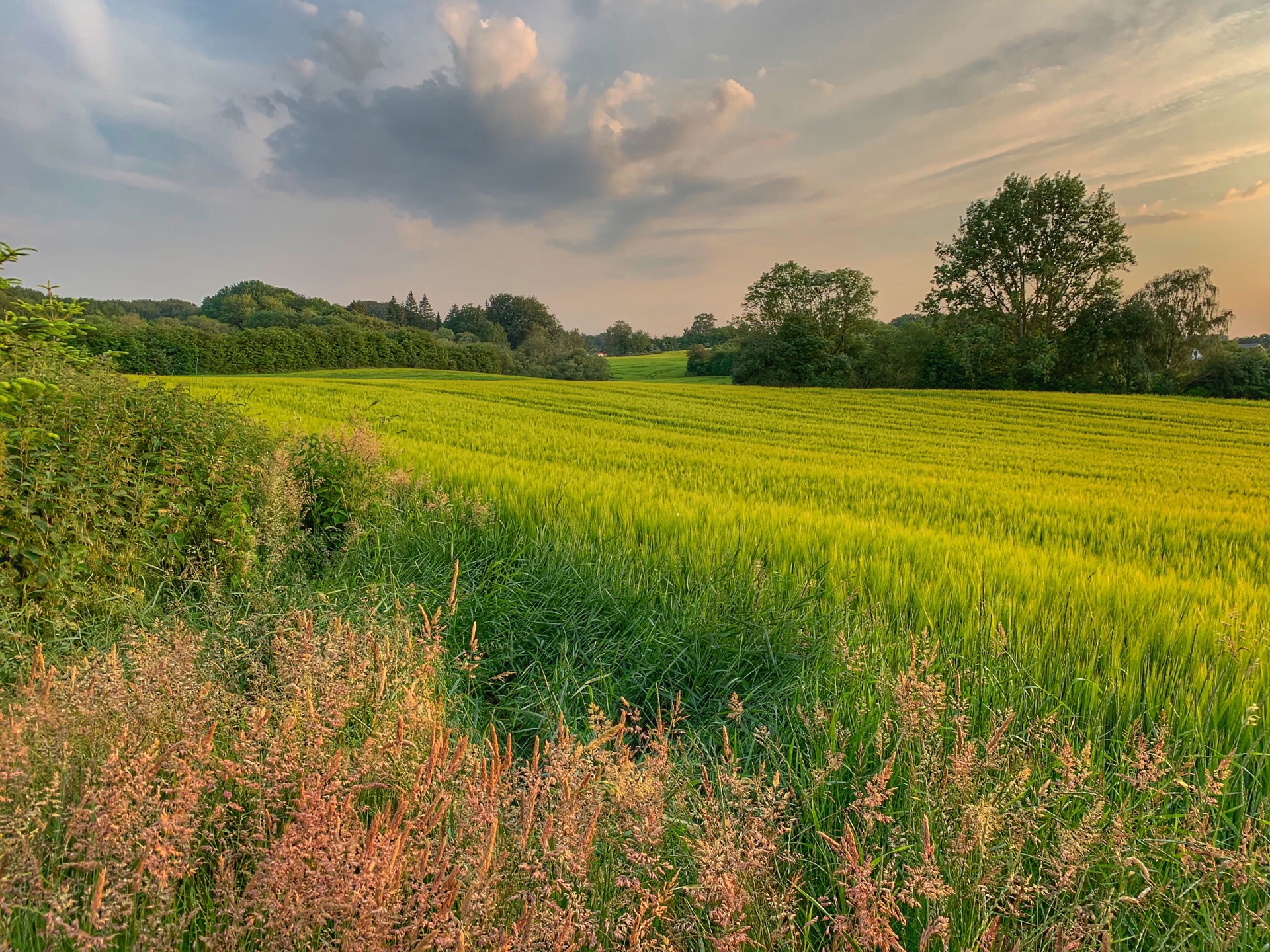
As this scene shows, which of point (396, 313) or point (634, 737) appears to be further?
point (396, 313)

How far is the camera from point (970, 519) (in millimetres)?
6820

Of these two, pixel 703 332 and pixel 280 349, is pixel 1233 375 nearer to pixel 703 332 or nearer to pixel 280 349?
pixel 280 349

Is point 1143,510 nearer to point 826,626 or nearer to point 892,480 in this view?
point 892,480

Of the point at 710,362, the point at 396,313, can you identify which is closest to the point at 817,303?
the point at 710,362

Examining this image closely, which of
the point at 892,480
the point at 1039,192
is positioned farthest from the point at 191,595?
the point at 1039,192

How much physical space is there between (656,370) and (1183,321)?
62502 millimetres

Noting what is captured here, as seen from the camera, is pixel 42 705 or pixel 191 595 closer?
pixel 42 705

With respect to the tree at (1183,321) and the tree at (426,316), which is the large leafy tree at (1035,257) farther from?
the tree at (426,316)

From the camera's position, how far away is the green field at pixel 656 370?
79594mm

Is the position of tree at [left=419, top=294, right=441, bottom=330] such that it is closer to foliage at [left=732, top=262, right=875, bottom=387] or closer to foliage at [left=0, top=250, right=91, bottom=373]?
foliage at [left=732, top=262, right=875, bottom=387]

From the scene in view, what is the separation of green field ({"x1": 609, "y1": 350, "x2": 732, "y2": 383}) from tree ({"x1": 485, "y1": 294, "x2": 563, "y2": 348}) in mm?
22450

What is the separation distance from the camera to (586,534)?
4945 millimetres

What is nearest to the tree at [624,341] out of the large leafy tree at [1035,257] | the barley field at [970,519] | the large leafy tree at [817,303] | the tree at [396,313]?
the tree at [396,313]

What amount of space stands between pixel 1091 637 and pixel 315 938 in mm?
3628
